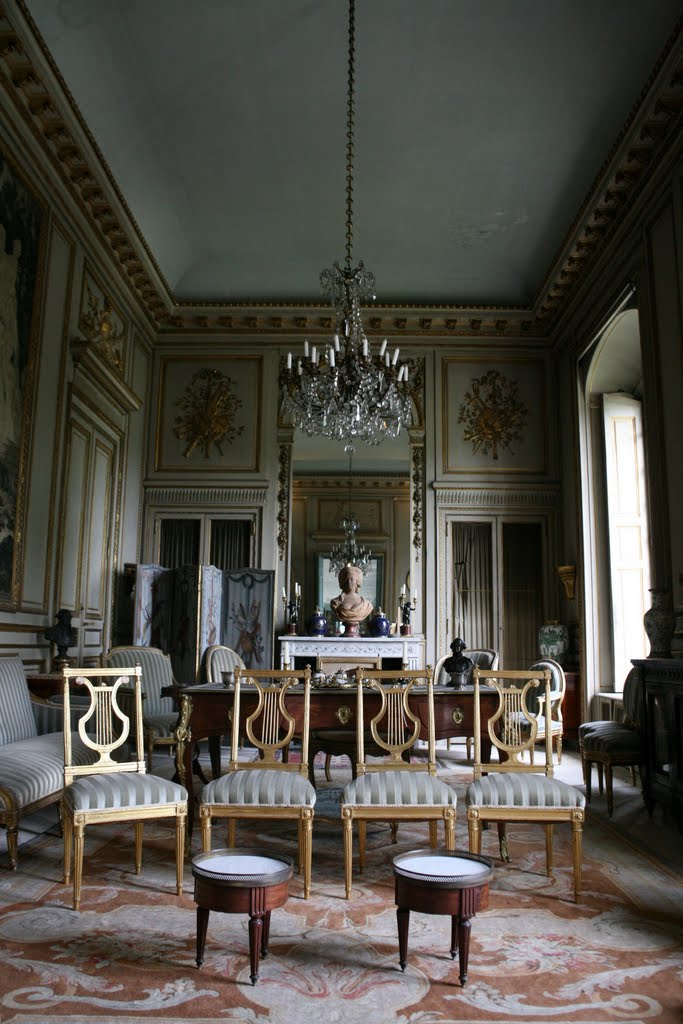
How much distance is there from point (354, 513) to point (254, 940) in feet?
42.4

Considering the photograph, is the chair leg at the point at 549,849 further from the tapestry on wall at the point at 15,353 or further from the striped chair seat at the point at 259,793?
the tapestry on wall at the point at 15,353

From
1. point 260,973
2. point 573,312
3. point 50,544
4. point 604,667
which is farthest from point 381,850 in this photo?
point 573,312

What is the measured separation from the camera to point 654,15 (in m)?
5.48

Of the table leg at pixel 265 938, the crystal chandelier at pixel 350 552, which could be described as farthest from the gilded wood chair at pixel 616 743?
the crystal chandelier at pixel 350 552

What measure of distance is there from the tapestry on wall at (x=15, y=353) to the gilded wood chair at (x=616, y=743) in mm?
4168

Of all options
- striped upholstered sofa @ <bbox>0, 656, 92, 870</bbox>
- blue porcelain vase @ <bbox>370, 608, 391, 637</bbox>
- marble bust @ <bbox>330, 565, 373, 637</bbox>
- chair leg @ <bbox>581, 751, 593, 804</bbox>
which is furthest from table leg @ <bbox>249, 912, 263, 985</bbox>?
blue porcelain vase @ <bbox>370, 608, 391, 637</bbox>

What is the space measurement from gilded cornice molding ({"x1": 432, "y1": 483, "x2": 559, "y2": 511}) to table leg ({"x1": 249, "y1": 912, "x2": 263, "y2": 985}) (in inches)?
281

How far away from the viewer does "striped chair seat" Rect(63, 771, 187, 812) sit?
3393 millimetres

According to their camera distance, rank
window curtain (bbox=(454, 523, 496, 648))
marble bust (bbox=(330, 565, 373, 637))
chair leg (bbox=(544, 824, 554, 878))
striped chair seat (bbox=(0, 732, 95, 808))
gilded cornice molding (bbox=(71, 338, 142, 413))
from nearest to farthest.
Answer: chair leg (bbox=(544, 824, 554, 878)), striped chair seat (bbox=(0, 732, 95, 808)), gilded cornice molding (bbox=(71, 338, 142, 413)), marble bust (bbox=(330, 565, 373, 637)), window curtain (bbox=(454, 523, 496, 648))

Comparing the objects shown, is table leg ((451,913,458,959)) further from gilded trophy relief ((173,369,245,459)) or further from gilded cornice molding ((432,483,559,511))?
gilded trophy relief ((173,369,245,459))

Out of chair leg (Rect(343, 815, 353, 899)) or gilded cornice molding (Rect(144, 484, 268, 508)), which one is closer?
chair leg (Rect(343, 815, 353, 899))

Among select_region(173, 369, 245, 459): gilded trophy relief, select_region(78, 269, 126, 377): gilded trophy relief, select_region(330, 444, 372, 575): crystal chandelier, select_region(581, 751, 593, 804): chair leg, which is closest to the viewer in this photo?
select_region(581, 751, 593, 804): chair leg

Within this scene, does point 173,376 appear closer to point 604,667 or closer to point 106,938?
point 604,667

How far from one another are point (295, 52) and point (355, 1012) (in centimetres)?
614
